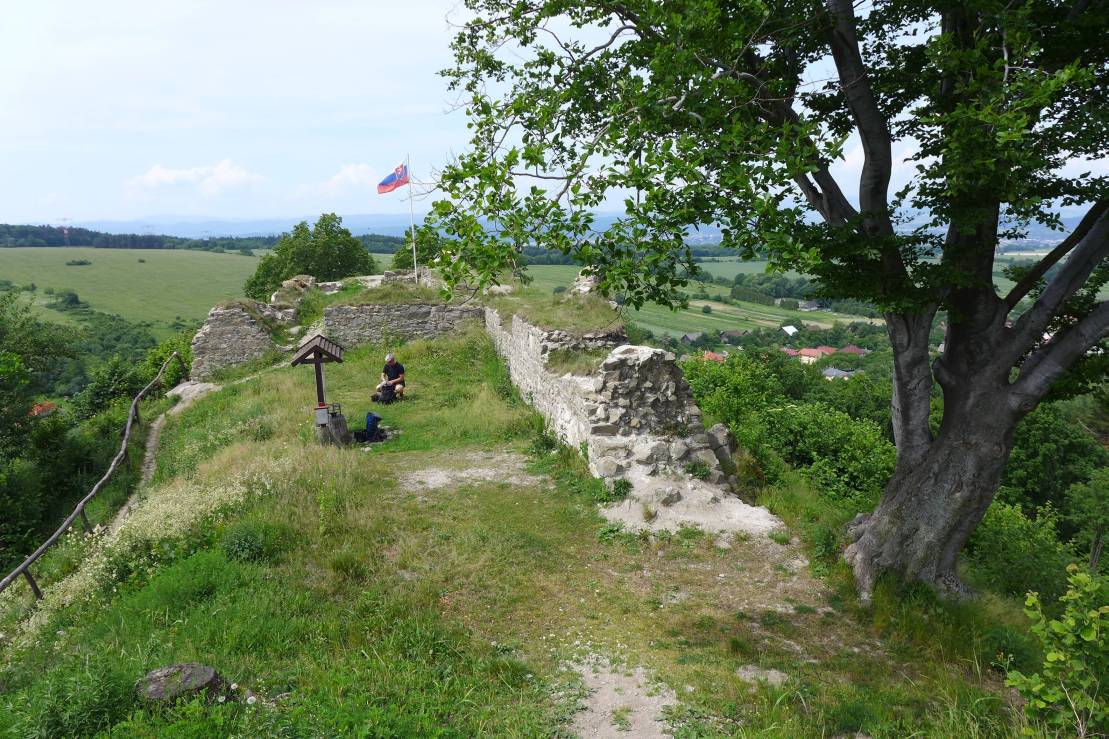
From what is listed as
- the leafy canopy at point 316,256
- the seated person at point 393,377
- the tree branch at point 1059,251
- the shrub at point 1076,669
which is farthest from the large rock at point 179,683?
the leafy canopy at point 316,256

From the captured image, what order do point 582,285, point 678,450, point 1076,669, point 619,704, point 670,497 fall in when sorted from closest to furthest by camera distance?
point 1076,669, point 619,704, point 670,497, point 678,450, point 582,285

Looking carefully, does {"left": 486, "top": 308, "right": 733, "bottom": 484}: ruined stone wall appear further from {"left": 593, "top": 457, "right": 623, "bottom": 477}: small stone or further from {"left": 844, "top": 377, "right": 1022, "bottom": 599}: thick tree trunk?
{"left": 844, "top": 377, "right": 1022, "bottom": 599}: thick tree trunk

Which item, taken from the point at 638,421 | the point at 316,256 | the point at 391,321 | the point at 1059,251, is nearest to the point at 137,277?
the point at 316,256

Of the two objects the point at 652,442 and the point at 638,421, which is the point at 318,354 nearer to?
the point at 638,421

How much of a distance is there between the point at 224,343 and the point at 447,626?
17.4 meters

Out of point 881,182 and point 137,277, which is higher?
point 881,182

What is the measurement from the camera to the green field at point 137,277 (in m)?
76.1

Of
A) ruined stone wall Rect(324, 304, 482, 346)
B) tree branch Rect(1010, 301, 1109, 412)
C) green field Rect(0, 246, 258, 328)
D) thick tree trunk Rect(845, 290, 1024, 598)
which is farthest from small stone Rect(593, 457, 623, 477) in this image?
green field Rect(0, 246, 258, 328)

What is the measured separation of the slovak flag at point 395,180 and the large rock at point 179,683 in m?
17.6

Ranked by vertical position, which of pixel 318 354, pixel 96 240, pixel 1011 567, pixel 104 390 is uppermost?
pixel 96 240

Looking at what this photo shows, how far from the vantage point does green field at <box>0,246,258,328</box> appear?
76062 millimetres

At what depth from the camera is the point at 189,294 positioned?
83125 millimetres

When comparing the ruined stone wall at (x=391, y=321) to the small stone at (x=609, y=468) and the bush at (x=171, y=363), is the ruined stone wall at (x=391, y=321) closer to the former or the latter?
the bush at (x=171, y=363)

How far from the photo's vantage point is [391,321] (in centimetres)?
1994
